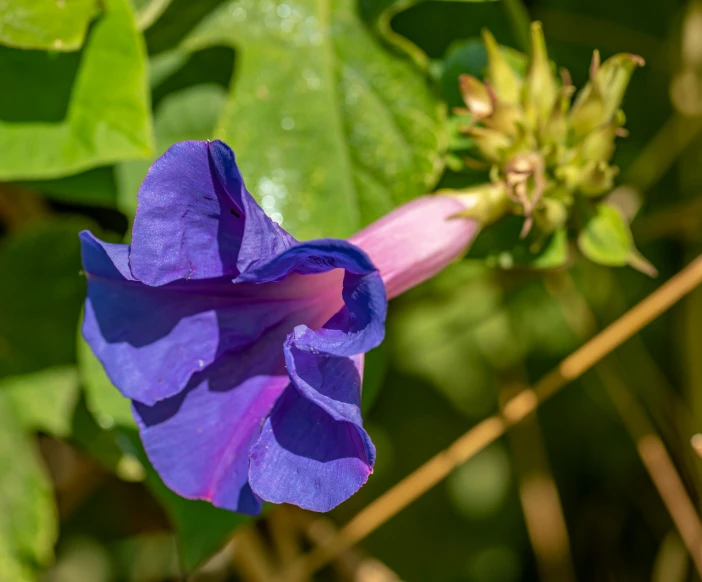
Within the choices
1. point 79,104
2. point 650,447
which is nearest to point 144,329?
point 79,104

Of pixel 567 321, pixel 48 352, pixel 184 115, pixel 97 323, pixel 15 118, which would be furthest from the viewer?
pixel 567 321

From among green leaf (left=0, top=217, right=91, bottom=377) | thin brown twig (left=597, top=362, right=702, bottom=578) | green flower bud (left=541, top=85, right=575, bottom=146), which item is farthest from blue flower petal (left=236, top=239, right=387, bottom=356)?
thin brown twig (left=597, top=362, right=702, bottom=578)

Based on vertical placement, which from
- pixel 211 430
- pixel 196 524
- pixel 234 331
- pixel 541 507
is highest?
pixel 234 331

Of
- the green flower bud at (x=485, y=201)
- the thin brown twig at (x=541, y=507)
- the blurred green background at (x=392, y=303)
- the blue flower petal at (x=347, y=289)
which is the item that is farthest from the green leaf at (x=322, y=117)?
the thin brown twig at (x=541, y=507)

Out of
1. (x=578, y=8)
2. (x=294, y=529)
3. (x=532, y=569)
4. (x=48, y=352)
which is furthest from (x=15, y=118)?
(x=532, y=569)

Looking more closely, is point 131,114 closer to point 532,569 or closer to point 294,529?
point 294,529

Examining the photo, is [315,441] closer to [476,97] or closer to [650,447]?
[476,97]

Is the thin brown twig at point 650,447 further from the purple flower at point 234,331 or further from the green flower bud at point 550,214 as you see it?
the purple flower at point 234,331
